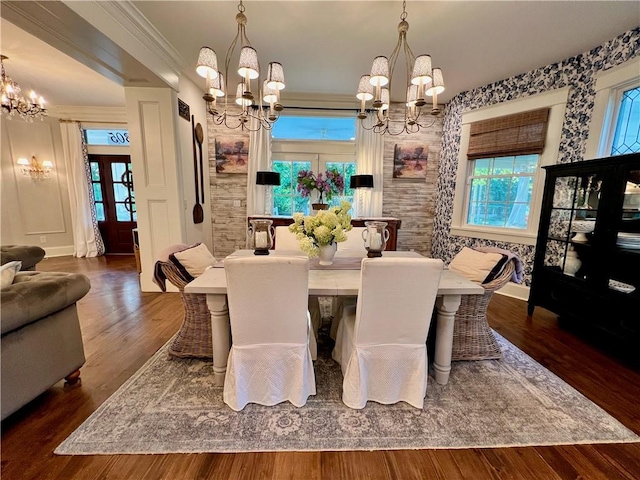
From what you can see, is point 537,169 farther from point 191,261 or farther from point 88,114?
point 88,114

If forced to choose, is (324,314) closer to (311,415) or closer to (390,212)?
(311,415)

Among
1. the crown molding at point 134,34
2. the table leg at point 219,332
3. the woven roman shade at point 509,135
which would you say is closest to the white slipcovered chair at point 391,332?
the table leg at point 219,332

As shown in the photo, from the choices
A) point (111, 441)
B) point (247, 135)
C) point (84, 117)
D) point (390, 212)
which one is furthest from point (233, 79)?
point (111, 441)

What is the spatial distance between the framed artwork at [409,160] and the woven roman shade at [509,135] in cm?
73

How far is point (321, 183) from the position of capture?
3.98 meters

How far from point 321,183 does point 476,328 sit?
275cm

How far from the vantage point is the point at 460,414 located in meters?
1.55

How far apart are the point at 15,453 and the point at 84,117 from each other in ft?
19.0

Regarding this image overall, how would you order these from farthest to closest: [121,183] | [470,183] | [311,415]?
[121,183] → [470,183] → [311,415]

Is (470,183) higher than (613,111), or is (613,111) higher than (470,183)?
(613,111)

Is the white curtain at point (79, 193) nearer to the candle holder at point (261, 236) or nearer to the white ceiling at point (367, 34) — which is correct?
the white ceiling at point (367, 34)

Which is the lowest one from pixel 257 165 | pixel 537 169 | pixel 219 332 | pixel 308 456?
pixel 308 456

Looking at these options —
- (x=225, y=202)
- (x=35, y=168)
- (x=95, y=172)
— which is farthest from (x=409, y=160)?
(x=35, y=168)

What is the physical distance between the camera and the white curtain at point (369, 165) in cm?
428
